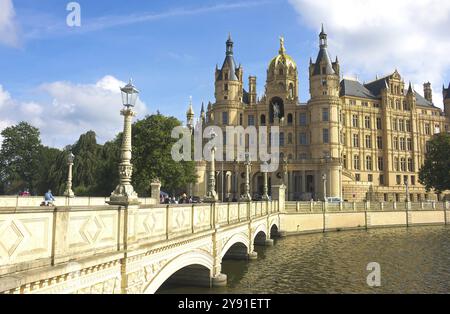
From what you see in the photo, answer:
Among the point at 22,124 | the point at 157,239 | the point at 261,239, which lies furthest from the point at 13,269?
the point at 22,124

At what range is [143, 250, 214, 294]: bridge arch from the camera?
11023 mm

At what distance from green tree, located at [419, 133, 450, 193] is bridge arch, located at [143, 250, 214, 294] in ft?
200

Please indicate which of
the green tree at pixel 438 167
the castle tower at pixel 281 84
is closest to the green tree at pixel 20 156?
the castle tower at pixel 281 84

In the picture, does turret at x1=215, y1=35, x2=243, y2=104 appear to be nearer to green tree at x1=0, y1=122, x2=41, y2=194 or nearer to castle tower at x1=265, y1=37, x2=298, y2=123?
castle tower at x1=265, y1=37, x2=298, y2=123

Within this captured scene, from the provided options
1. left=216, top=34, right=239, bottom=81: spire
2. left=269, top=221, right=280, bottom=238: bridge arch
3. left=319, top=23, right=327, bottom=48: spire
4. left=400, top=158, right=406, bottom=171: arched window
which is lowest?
left=269, top=221, right=280, bottom=238: bridge arch

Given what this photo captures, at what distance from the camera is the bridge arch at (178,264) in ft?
36.2

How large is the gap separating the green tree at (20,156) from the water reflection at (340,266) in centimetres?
4721

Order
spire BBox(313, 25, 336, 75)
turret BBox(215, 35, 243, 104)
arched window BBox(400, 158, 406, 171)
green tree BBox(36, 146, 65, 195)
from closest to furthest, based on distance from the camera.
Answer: green tree BBox(36, 146, 65, 195) < spire BBox(313, 25, 336, 75) < turret BBox(215, 35, 243, 104) < arched window BBox(400, 158, 406, 171)

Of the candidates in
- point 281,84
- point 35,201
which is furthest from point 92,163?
point 281,84

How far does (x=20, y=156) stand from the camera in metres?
68.2

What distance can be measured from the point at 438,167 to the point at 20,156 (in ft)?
229

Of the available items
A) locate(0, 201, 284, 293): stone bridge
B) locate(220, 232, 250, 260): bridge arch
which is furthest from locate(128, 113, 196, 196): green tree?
locate(0, 201, 284, 293): stone bridge

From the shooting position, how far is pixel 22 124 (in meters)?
69.4

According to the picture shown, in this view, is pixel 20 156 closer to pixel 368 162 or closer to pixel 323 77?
pixel 323 77
